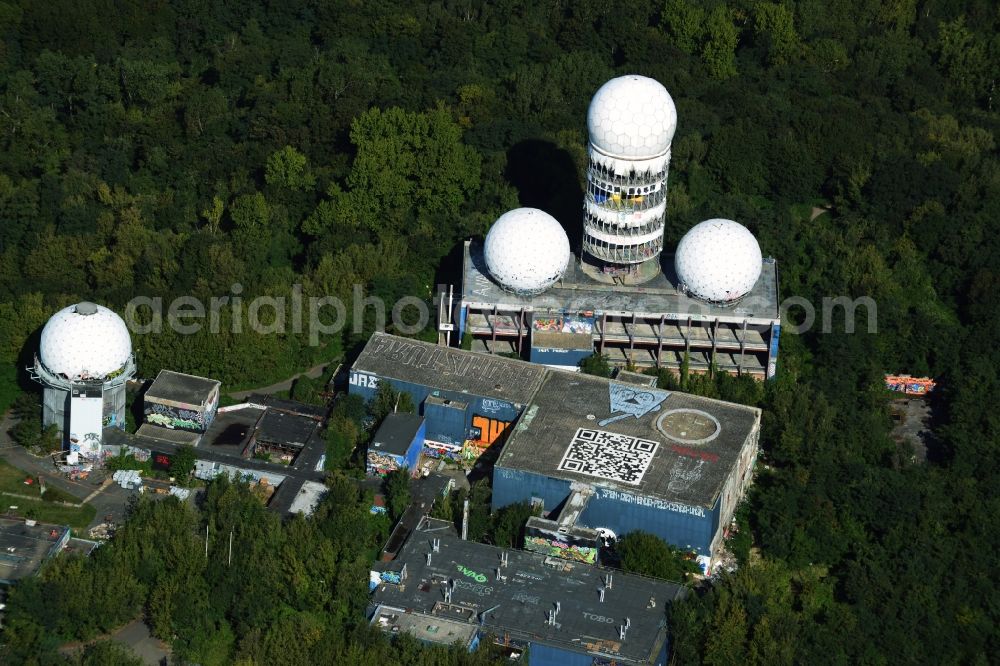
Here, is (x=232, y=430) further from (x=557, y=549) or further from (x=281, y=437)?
(x=557, y=549)

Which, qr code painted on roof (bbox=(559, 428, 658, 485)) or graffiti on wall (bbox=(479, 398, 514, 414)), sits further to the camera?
graffiti on wall (bbox=(479, 398, 514, 414))

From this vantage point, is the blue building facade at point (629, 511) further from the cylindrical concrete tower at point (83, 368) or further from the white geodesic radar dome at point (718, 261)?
the cylindrical concrete tower at point (83, 368)

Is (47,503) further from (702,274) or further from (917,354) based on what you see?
(917,354)

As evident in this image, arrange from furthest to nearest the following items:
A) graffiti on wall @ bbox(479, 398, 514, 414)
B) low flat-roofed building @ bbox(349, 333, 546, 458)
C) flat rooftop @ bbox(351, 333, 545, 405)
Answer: flat rooftop @ bbox(351, 333, 545, 405) → low flat-roofed building @ bbox(349, 333, 546, 458) → graffiti on wall @ bbox(479, 398, 514, 414)

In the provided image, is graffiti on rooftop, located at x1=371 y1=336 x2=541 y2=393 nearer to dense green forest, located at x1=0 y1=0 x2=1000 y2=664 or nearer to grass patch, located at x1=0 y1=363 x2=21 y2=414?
dense green forest, located at x1=0 y1=0 x2=1000 y2=664

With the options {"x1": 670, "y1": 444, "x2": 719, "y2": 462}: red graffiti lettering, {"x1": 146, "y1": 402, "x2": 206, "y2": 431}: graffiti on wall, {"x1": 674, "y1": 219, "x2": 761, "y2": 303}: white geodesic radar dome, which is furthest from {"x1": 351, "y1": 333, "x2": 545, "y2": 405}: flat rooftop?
{"x1": 674, "y1": 219, "x2": 761, "y2": 303}: white geodesic radar dome

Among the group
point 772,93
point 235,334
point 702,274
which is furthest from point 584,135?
point 235,334
